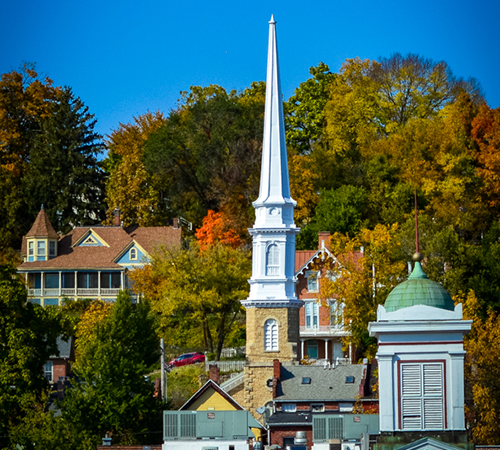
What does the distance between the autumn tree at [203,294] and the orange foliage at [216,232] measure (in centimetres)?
332

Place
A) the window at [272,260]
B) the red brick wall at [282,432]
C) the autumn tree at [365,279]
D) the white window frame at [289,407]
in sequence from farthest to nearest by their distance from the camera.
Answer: the window at [272,260] < the autumn tree at [365,279] < the white window frame at [289,407] < the red brick wall at [282,432]

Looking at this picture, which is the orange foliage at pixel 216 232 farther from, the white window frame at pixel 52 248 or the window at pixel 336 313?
the white window frame at pixel 52 248

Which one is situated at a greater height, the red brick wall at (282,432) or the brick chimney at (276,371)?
the brick chimney at (276,371)

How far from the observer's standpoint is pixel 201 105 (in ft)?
347

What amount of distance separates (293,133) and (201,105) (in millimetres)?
8212

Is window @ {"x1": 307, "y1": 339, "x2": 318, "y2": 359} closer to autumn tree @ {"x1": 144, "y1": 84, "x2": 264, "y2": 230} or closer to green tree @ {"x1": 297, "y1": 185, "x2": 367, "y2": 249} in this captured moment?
green tree @ {"x1": 297, "y1": 185, "x2": 367, "y2": 249}

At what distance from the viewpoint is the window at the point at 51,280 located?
99.3m

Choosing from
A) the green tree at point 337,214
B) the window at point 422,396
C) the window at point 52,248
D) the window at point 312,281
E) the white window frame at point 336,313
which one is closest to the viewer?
the window at point 422,396

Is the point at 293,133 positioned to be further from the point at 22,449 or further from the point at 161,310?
the point at 22,449

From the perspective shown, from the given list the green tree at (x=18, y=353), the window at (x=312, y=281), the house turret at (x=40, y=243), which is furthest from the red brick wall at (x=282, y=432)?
the house turret at (x=40, y=243)

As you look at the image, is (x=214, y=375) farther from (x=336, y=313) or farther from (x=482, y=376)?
(x=336, y=313)

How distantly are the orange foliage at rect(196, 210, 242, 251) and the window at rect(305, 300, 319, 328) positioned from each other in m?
8.14

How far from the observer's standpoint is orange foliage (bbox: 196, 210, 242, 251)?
9326 centimetres

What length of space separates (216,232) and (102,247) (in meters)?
11.4
